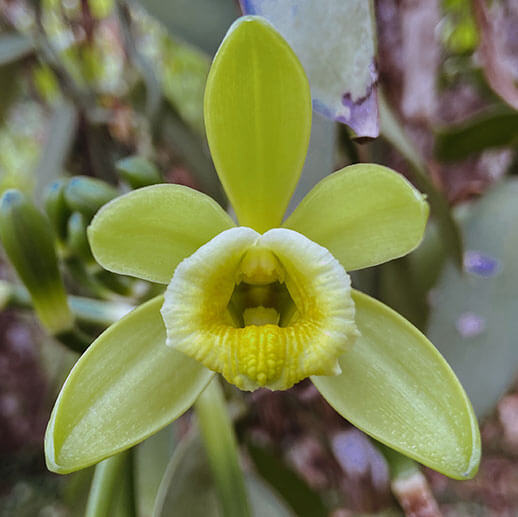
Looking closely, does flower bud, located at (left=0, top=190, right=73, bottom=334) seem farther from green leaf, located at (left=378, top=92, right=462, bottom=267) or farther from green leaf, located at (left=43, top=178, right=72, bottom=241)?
green leaf, located at (left=378, top=92, right=462, bottom=267)

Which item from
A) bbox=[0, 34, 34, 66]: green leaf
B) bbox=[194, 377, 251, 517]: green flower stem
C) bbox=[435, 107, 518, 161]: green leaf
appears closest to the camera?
bbox=[194, 377, 251, 517]: green flower stem

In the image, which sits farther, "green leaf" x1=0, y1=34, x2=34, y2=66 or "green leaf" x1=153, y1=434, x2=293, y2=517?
"green leaf" x1=0, y1=34, x2=34, y2=66

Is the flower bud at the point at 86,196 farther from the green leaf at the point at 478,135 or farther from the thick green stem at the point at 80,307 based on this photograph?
the green leaf at the point at 478,135

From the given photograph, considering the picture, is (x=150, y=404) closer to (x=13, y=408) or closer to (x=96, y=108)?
(x=96, y=108)

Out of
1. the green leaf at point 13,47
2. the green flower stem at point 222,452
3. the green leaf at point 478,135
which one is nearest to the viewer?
the green flower stem at point 222,452

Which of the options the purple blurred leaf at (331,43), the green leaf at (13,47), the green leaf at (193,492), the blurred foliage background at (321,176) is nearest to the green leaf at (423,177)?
the blurred foliage background at (321,176)

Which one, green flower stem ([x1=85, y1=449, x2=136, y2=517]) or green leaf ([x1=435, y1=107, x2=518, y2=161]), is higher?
green leaf ([x1=435, y1=107, x2=518, y2=161])

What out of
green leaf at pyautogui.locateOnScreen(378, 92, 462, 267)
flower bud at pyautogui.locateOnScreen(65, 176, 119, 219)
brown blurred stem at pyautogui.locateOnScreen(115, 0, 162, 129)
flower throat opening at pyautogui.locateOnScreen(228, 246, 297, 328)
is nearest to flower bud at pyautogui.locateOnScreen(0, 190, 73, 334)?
flower bud at pyautogui.locateOnScreen(65, 176, 119, 219)
